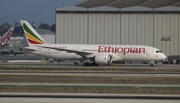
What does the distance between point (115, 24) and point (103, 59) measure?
20010mm

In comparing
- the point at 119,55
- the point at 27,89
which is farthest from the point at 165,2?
the point at 27,89

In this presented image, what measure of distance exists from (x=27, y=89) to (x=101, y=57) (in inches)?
1297

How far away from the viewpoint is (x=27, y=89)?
28766 millimetres

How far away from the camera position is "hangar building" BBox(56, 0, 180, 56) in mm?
78500

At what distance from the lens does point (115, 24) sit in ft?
262

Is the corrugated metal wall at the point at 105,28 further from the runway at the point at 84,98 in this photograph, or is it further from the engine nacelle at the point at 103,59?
the runway at the point at 84,98

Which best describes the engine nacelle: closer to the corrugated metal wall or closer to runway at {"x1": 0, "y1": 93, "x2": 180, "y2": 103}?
the corrugated metal wall

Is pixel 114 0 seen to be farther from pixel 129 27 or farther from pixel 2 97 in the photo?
pixel 2 97

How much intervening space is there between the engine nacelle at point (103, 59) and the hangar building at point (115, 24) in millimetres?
17601

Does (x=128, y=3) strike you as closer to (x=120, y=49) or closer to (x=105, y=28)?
(x=105, y=28)

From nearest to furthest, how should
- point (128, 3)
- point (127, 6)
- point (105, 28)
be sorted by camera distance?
point (105, 28) → point (127, 6) → point (128, 3)

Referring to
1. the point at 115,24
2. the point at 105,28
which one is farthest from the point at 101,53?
the point at 115,24

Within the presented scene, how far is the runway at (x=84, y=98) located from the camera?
74.4ft

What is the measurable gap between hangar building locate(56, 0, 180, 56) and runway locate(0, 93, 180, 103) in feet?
176
